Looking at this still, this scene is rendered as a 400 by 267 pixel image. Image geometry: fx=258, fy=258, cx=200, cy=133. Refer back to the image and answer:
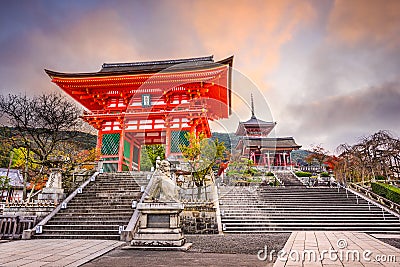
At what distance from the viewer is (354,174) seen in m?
19.5

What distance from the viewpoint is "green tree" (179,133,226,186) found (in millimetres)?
11953

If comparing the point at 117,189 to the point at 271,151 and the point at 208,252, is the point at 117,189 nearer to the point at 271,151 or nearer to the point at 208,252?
the point at 208,252

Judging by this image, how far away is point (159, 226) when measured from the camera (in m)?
6.21

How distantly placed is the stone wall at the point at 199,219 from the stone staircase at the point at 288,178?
13318mm

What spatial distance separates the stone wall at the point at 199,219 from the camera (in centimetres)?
976

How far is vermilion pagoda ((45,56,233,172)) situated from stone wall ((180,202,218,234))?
252 inches

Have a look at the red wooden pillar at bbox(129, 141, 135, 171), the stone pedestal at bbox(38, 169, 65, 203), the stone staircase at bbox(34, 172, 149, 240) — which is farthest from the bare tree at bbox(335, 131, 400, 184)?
the stone pedestal at bbox(38, 169, 65, 203)

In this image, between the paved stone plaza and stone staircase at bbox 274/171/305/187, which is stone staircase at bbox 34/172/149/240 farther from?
stone staircase at bbox 274/171/305/187

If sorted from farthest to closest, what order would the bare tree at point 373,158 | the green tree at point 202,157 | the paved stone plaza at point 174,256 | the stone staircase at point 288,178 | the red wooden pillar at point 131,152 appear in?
the stone staircase at point 288,178, the red wooden pillar at point 131,152, the bare tree at point 373,158, the green tree at point 202,157, the paved stone plaza at point 174,256

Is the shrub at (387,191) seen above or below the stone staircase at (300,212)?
above

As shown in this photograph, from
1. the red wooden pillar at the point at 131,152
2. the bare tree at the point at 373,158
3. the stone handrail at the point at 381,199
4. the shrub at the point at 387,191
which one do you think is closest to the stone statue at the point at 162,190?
the stone handrail at the point at 381,199

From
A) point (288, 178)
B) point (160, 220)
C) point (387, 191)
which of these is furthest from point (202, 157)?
point (288, 178)

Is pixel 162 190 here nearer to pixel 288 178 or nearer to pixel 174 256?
pixel 174 256

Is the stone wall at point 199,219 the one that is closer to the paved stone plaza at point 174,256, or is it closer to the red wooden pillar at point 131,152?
the paved stone plaza at point 174,256
